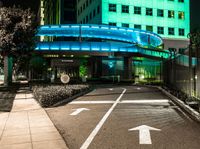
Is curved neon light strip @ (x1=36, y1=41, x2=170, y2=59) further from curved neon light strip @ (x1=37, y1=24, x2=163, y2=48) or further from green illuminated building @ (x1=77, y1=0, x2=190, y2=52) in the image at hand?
green illuminated building @ (x1=77, y1=0, x2=190, y2=52)

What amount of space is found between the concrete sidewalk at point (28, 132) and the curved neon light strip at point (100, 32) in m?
50.6

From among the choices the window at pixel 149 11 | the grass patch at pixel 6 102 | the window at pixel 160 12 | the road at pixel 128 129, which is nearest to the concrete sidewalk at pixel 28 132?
the road at pixel 128 129

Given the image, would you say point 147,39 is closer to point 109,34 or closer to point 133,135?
point 109,34

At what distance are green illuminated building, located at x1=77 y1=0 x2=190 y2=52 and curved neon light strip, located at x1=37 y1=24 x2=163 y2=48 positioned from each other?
729 cm

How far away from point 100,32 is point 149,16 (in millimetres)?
20815

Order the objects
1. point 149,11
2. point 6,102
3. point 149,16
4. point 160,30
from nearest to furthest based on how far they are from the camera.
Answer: point 6,102 → point 149,16 → point 149,11 → point 160,30

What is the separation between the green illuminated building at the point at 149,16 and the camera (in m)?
74.9

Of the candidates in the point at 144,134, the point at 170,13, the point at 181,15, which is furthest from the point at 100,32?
the point at 144,134

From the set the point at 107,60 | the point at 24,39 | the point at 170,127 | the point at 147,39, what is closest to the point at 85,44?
the point at 107,60

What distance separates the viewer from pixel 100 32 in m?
65.1

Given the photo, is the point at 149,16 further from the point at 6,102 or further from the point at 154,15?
the point at 6,102

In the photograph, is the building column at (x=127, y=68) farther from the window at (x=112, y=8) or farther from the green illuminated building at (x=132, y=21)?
the window at (x=112, y=8)

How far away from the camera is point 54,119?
12023 mm

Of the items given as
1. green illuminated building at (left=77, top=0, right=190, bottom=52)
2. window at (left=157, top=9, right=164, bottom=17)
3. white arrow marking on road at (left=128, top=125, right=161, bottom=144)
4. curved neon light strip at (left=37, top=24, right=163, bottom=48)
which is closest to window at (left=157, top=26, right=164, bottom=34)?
green illuminated building at (left=77, top=0, right=190, bottom=52)
